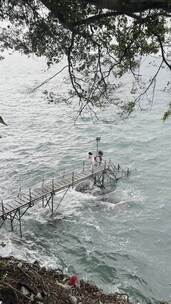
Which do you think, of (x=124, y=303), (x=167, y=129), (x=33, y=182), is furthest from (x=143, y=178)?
(x=124, y=303)

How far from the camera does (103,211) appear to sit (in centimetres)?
2794

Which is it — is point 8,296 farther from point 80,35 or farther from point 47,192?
point 47,192

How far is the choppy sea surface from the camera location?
67.9 ft

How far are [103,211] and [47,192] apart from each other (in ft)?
17.0

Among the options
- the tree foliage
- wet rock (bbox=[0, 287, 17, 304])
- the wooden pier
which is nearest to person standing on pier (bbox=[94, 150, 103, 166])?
the wooden pier

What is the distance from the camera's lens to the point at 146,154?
42500 mm

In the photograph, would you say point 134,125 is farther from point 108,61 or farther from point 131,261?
point 108,61

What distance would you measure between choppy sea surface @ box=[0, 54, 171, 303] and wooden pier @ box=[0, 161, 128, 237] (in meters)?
0.95

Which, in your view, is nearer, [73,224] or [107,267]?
[107,267]

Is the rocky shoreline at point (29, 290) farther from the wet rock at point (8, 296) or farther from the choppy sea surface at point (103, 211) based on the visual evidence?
the choppy sea surface at point (103, 211)

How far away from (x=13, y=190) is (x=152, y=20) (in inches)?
1028

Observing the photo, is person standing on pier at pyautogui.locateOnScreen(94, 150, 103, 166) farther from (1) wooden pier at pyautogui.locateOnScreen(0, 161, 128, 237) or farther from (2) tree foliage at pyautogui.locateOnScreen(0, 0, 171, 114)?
(2) tree foliage at pyautogui.locateOnScreen(0, 0, 171, 114)

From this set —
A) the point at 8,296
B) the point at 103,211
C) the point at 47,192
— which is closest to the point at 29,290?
the point at 8,296

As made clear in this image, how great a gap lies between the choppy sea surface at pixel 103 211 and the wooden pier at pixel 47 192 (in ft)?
3.12
